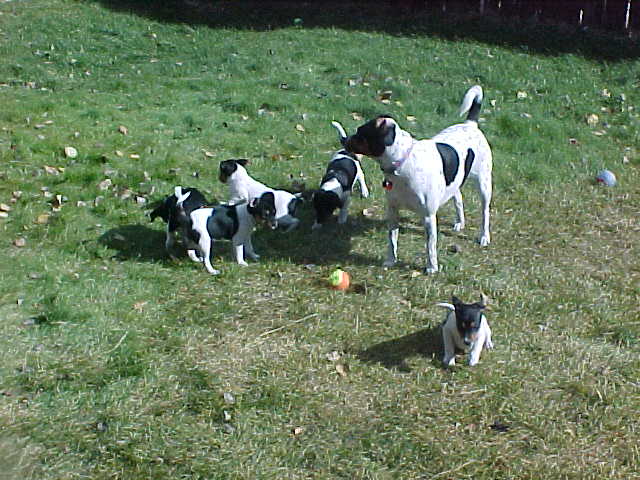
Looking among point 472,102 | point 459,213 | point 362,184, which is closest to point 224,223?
point 362,184

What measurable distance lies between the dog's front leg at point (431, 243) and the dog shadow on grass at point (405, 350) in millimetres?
905

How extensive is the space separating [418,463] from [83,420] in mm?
1977

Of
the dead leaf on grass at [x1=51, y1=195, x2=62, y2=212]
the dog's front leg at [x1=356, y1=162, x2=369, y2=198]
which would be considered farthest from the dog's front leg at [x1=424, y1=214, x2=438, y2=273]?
the dead leaf on grass at [x1=51, y1=195, x2=62, y2=212]

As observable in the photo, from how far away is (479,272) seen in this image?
6578 mm

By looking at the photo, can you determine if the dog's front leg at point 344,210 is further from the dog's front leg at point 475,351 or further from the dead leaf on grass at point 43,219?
the dead leaf on grass at point 43,219

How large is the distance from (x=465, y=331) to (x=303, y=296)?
154 cm

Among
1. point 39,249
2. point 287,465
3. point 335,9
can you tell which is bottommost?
point 287,465

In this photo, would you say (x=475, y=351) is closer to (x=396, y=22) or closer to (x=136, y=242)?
(x=136, y=242)

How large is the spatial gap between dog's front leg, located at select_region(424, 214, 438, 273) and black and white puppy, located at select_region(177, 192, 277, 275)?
4.14 feet

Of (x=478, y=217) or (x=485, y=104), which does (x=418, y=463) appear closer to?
(x=478, y=217)

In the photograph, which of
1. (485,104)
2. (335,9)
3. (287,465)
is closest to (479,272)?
(287,465)

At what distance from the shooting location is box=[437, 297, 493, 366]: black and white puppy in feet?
16.4

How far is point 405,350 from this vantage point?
17.9 ft

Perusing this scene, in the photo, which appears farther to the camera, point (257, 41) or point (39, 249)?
point (257, 41)
